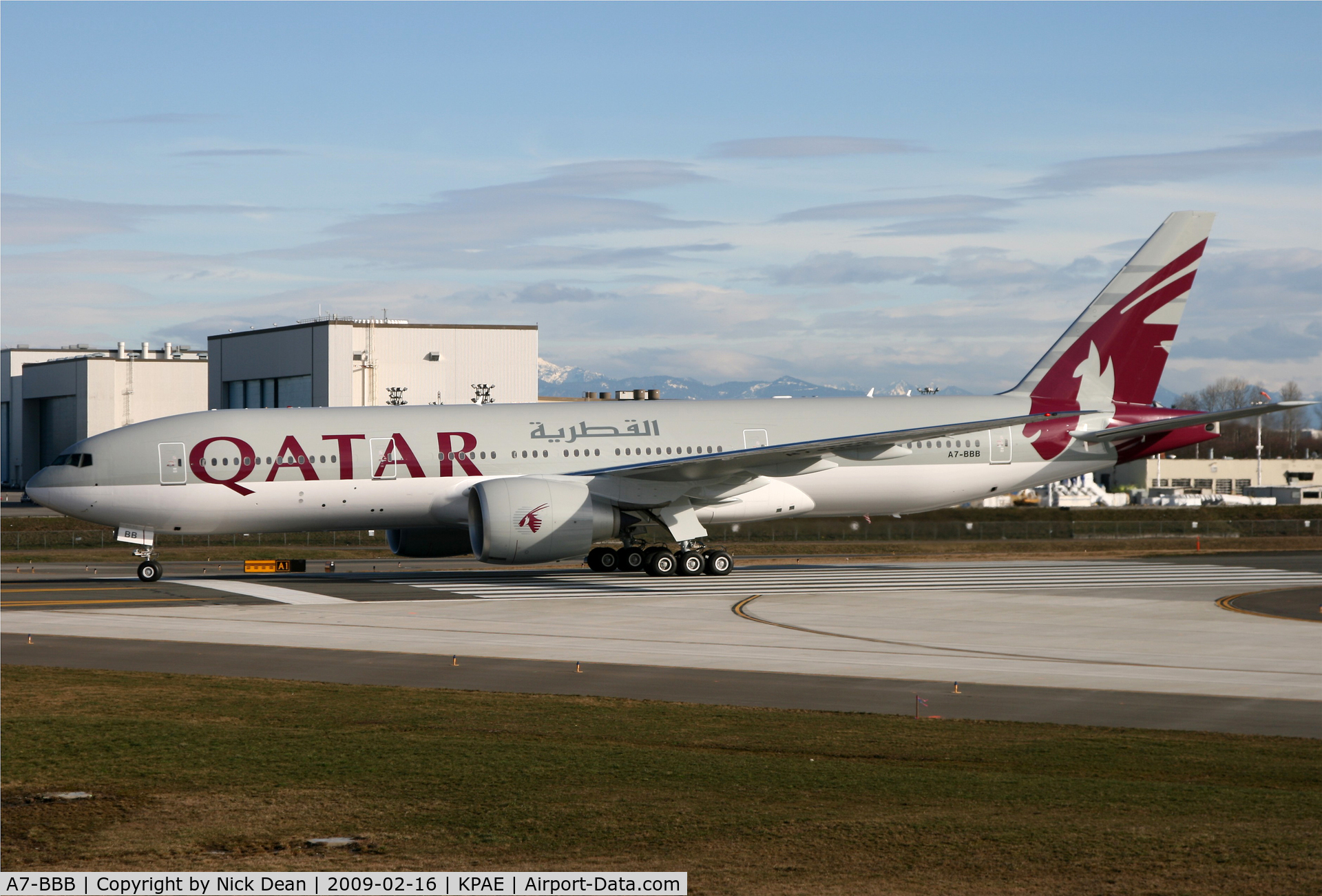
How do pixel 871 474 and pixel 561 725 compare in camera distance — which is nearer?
pixel 561 725

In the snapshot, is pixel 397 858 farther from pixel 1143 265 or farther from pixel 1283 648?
pixel 1143 265

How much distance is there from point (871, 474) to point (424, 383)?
76155mm

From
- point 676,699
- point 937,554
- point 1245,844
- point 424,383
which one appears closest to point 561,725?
point 676,699

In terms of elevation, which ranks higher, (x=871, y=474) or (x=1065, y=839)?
(x=871, y=474)

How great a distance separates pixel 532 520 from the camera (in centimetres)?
3359

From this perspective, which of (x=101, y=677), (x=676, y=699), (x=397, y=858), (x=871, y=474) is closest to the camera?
(x=397, y=858)

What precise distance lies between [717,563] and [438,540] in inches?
327

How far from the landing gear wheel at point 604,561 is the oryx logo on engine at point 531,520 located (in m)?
6.73

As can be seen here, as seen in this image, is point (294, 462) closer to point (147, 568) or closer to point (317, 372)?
point (147, 568)

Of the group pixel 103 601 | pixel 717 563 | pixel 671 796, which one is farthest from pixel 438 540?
pixel 671 796

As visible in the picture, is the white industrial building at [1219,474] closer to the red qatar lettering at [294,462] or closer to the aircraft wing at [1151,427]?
the aircraft wing at [1151,427]

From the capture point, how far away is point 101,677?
20.1 m

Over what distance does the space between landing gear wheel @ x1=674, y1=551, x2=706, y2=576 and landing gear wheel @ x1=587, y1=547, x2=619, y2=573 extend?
2.59 m

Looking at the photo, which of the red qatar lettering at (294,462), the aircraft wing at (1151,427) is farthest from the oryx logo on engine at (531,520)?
the aircraft wing at (1151,427)
